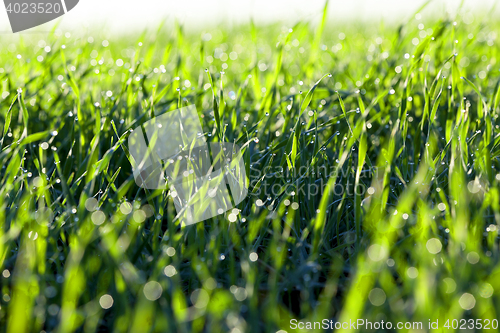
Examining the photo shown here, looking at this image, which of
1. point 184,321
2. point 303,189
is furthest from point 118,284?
point 303,189

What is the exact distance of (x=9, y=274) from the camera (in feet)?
2.88

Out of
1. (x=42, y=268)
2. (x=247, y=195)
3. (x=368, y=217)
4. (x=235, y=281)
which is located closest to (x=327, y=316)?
(x=235, y=281)

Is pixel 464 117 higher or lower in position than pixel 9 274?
higher

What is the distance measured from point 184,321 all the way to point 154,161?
0.59 metres

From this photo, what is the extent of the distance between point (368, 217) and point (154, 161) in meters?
0.62

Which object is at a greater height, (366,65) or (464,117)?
(464,117)

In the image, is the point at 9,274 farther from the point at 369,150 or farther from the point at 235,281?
the point at 369,150

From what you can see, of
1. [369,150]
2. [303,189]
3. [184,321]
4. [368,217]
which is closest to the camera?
[184,321]

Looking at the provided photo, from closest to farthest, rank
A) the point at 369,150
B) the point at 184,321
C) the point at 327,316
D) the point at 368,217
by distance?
the point at 184,321
the point at 327,316
the point at 368,217
the point at 369,150

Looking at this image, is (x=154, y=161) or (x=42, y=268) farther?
(x=154, y=161)

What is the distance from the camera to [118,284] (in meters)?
0.77

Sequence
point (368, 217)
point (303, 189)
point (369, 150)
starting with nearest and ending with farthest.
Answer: point (368, 217), point (303, 189), point (369, 150)

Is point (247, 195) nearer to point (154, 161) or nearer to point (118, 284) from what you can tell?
point (154, 161)

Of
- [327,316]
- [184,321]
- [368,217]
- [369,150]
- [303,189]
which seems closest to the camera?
[184,321]
